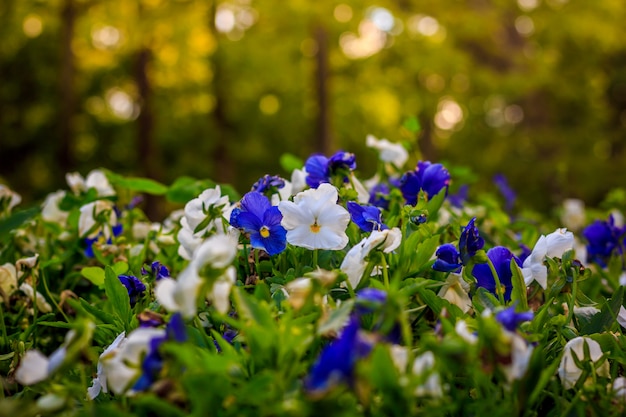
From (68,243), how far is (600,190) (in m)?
9.70

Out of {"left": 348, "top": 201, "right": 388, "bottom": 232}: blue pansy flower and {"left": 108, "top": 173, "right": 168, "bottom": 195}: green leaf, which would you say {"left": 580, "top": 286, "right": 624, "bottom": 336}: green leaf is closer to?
{"left": 348, "top": 201, "right": 388, "bottom": 232}: blue pansy flower

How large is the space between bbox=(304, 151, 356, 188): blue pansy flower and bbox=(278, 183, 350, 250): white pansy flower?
29 cm

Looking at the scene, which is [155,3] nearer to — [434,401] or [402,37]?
[402,37]

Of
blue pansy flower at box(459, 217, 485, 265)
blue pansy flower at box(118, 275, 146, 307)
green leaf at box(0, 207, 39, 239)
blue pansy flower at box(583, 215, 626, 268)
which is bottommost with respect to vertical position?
blue pansy flower at box(583, 215, 626, 268)

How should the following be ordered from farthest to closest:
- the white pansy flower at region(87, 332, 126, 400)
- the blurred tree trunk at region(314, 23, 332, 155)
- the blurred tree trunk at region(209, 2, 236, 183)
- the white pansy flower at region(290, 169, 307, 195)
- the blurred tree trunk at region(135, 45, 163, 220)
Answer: the blurred tree trunk at region(209, 2, 236, 183) < the blurred tree trunk at region(135, 45, 163, 220) < the blurred tree trunk at region(314, 23, 332, 155) < the white pansy flower at region(290, 169, 307, 195) < the white pansy flower at region(87, 332, 126, 400)

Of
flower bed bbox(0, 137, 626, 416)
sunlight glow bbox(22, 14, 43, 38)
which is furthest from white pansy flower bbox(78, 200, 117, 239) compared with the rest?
sunlight glow bbox(22, 14, 43, 38)

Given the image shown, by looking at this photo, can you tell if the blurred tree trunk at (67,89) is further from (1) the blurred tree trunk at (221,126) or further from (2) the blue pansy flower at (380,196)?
(2) the blue pansy flower at (380,196)

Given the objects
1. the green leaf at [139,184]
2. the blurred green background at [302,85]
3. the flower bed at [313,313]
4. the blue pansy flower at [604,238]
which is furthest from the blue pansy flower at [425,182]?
the blurred green background at [302,85]

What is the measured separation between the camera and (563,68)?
10453mm

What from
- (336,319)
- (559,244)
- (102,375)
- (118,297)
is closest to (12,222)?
(118,297)

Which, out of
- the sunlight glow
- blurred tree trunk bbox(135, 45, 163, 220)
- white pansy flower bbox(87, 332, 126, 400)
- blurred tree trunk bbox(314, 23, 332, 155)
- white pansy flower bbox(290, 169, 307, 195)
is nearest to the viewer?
white pansy flower bbox(87, 332, 126, 400)

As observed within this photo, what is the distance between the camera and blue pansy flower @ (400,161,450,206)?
4.47 ft

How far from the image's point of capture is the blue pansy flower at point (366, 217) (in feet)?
3.52

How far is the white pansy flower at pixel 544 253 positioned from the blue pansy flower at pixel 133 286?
2.03 feet
